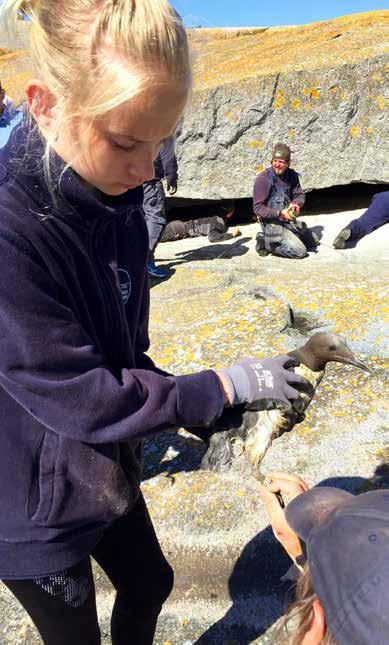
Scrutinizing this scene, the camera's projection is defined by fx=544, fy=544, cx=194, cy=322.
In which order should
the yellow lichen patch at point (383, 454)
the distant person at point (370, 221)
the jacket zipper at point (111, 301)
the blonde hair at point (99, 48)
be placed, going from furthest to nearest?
the distant person at point (370, 221)
the yellow lichen patch at point (383, 454)
the jacket zipper at point (111, 301)
the blonde hair at point (99, 48)

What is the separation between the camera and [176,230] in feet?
25.4

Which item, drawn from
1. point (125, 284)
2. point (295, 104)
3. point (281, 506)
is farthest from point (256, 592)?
point (295, 104)

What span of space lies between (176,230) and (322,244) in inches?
84.1

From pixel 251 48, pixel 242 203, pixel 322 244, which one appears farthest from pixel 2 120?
pixel 251 48

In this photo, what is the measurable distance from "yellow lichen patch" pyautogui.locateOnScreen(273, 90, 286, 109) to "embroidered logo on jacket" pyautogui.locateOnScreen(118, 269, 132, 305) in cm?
602

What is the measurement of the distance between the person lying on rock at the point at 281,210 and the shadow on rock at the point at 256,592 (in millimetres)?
3825

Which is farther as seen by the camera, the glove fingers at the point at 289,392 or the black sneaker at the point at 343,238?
the black sneaker at the point at 343,238

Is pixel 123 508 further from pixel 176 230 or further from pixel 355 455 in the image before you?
pixel 176 230

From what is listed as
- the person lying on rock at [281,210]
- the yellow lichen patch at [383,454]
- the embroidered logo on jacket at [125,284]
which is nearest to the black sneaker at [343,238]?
the person lying on rock at [281,210]

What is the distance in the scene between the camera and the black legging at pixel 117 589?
58.0 inches

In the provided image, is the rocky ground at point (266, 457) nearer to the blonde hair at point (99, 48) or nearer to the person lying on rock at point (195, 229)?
the blonde hair at point (99, 48)

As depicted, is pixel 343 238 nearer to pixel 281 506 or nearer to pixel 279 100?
pixel 279 100

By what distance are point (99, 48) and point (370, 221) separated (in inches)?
232

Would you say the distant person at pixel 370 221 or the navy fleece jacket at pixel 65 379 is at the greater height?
the navy fleece jacket at pixel 65 379
